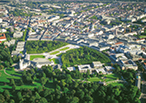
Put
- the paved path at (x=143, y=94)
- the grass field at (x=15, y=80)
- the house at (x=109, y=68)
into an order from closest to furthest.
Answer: the paved path at (x=143, y=94), the grass field at (x=15, y=80), the house at (x=109, y=68)

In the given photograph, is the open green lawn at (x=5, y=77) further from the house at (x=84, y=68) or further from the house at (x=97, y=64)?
the house at (x=97, y=64)

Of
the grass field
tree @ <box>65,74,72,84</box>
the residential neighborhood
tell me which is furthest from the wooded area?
the residential neighborhood

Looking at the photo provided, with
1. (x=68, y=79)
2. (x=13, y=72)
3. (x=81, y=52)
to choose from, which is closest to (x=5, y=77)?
(x=13, y=72)

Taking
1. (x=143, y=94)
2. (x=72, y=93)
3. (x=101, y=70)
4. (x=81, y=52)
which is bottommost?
(x=143, y=94)

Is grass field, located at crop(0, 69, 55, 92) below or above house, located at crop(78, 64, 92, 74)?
below

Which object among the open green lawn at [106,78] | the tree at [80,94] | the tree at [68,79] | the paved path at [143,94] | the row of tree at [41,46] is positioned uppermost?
the row of tree at [41,46]

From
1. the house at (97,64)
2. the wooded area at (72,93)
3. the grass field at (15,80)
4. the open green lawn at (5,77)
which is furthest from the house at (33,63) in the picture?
the house at (97,64)

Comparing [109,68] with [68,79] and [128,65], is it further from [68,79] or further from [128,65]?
[68,79]

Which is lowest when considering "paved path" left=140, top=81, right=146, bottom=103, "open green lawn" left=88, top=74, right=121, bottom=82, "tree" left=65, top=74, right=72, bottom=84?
"paved path" left=140, top=81, right=146, bottom=103

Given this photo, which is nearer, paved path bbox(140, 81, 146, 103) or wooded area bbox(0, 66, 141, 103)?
wooded area bbox(0, 66, 141, 103)

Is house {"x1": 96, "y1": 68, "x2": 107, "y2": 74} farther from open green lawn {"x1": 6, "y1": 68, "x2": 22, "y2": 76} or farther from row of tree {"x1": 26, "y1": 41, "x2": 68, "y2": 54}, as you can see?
row of tree {"x1": 26, "y1": 41, "x2": 68, "y2": 54}

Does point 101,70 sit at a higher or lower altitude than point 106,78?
higher

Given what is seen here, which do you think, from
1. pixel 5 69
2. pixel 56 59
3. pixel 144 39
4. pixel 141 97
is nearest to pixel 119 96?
pixel 141 97
